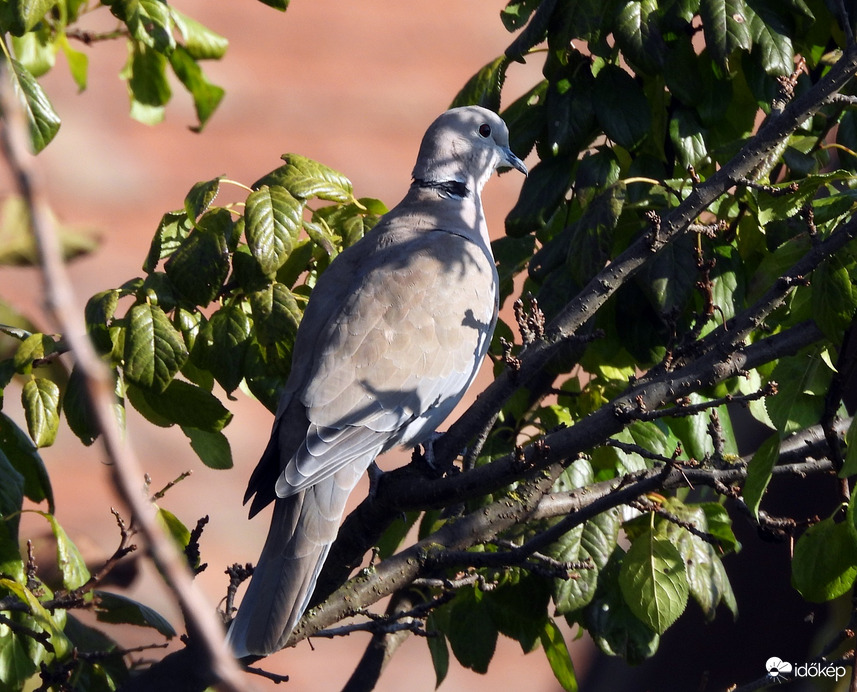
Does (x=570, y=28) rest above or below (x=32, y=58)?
below

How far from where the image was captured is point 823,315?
148cm

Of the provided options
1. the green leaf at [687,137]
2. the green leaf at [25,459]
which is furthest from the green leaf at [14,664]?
the green leaf at [687,137]

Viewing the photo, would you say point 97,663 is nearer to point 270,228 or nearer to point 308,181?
point 270,228

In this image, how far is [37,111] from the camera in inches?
71.4

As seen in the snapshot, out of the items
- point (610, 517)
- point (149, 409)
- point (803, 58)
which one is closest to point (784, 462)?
point (610, 517)

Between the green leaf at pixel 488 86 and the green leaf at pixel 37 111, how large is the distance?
90 centimetres

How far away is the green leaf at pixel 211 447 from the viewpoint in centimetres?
197

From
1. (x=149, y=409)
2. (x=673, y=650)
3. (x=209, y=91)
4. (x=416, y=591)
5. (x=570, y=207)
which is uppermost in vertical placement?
(x=209, y=91)

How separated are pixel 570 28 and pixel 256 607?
1184 mm

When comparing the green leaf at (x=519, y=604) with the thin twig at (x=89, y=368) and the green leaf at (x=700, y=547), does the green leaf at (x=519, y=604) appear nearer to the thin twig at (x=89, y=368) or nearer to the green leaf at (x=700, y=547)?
the green leaf at (x=700, y=547)

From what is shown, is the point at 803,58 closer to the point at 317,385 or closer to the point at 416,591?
the point at 317,385

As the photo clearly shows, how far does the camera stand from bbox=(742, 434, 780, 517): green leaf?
5.00ft

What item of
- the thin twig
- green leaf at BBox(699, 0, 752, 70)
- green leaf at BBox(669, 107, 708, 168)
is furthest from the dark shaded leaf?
the thin twig

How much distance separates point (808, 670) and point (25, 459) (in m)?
1.53
